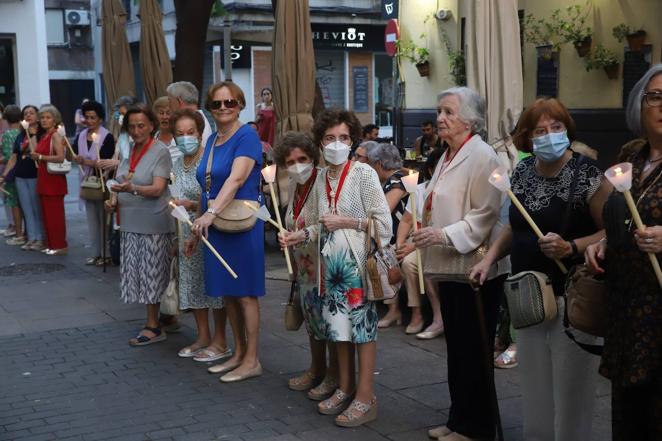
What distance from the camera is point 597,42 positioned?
1368 centimetres

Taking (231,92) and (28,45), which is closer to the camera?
(231,92)

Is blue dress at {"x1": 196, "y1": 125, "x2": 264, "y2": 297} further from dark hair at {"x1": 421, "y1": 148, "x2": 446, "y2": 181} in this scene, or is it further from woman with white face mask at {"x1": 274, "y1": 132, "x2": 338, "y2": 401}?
dark hair at {"x1": 421, "y1": 148, "x2": 446, "y2": 181}

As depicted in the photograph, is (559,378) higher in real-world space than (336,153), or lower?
lower

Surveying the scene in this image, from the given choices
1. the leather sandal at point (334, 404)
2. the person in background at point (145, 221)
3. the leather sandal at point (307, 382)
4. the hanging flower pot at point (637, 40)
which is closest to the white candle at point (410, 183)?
the leather sandal at point (334, 404)

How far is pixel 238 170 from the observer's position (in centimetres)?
632

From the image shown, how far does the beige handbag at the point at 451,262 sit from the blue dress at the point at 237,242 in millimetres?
1796

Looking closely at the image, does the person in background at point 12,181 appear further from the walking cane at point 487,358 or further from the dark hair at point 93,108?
the walking cane at point 487,358

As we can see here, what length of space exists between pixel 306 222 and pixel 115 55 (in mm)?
8359

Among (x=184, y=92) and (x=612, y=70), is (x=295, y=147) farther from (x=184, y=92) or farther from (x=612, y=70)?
(x=612, y=70)

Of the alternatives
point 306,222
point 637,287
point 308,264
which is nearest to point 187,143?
point 306,222

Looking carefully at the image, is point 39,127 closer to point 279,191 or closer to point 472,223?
point 279,191

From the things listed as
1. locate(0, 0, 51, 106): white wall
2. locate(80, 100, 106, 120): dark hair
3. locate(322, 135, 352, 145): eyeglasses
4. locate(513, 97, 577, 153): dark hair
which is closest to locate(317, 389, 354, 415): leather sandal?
locate(322, 135, 352, 145): eyeglasses

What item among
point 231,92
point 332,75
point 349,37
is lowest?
point 231,92

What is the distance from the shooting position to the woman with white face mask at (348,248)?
18.2 feet
